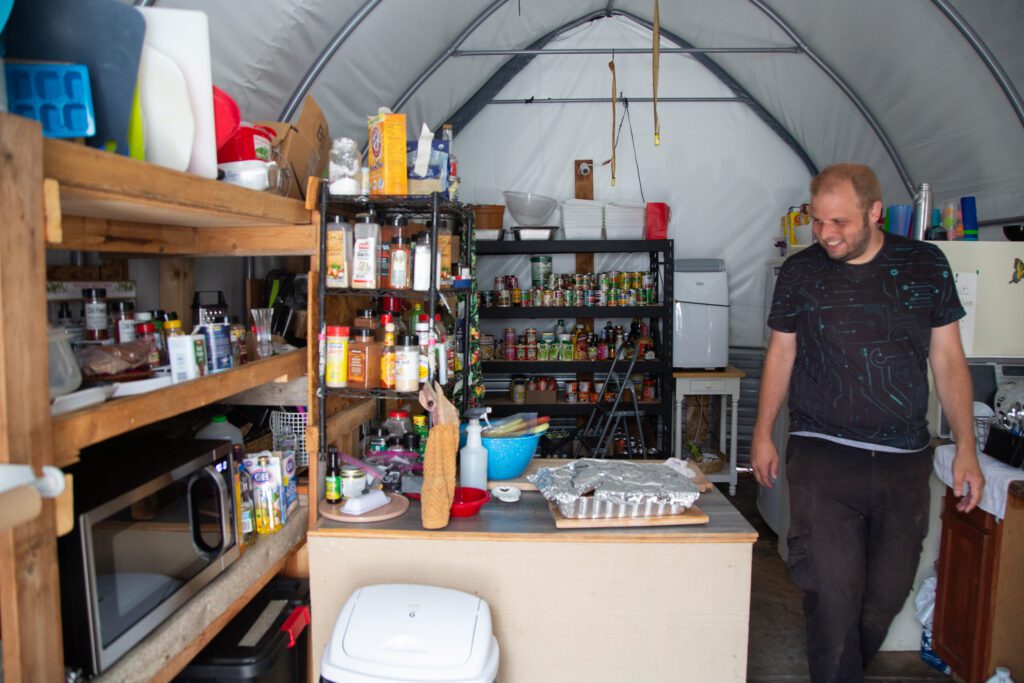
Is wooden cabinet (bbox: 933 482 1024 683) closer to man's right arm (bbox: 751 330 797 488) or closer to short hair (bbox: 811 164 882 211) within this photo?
man's right arm (bbox: 751 330 797 488)

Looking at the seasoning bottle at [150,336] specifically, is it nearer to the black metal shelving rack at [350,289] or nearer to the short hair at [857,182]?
the black metal shelving rack at [350,289]

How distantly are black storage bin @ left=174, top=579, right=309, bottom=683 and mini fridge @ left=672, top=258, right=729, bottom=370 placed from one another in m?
3.55

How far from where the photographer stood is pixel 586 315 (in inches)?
197

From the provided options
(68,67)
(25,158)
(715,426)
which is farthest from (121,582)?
(715,426)

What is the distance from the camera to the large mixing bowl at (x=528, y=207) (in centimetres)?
502

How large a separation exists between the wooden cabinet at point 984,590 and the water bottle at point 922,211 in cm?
118

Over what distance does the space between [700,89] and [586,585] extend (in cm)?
454

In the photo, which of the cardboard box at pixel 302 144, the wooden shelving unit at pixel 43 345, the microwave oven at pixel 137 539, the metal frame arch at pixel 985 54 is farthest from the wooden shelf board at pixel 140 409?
the metal frame arch at pixel 985 54

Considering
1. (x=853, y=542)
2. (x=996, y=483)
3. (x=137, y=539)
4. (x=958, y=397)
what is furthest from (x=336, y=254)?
(x=996, y=483)

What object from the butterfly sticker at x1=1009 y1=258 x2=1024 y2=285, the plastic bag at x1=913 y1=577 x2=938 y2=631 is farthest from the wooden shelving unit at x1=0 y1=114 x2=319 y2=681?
the butterfly sticker at x1=1009 y1=258 x2=1024 y2=285

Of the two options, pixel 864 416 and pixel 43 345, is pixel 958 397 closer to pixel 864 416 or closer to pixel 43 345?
pixel 864 416

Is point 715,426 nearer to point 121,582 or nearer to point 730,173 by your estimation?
point 730,173

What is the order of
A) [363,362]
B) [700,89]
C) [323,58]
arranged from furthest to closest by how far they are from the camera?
1. [700,89]
2. [323,58]
3. [363,362]

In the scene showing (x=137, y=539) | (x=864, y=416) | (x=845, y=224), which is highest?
(x=845, y=224)
